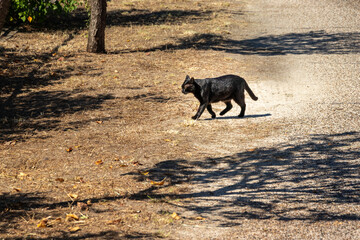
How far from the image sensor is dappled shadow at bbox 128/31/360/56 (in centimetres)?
1476

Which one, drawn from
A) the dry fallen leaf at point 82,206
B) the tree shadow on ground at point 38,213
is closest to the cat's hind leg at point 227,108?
the tree shadow on ground at point 38,213

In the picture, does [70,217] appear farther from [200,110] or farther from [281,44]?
[281,44]

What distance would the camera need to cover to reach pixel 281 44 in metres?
15.6

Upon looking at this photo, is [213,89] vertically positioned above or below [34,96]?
above

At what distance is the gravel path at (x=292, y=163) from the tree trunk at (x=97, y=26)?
4063 millimetres

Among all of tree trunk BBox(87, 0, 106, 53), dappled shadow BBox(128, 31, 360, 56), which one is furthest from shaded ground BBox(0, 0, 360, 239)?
tree trunk BBox(87, 0, 106, 53)

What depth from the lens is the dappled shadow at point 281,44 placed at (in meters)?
14.8

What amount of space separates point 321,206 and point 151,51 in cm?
989

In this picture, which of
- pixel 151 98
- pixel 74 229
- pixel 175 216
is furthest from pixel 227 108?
pixel 74 229

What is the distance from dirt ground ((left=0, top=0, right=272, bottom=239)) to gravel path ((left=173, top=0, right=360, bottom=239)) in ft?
1.15

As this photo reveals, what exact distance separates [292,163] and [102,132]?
3.49 meters

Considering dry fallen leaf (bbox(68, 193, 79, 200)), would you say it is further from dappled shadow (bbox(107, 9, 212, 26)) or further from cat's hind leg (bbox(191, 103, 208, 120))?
dappled shadow (bbox(107, 9, 212, 26))

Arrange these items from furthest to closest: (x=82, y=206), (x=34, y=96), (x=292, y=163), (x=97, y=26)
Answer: (x=97, y=26), (x=34, y=96), (x=292, y=163), (x=82, y=206)

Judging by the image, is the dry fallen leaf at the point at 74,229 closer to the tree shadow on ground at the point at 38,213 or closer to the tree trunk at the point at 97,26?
the tree shadow on ground at the point at 38,213
